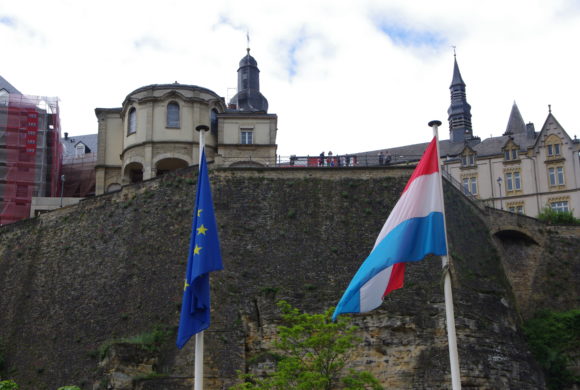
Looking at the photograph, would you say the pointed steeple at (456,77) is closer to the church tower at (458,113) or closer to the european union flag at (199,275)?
the church tower at (458,113)

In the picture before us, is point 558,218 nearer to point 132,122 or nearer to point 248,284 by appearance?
point 248,284

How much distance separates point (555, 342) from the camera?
4522 cm

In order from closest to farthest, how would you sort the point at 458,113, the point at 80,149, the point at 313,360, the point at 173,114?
the point at 313,360 < the point at 173,114 < the point at 80,149 < the point at 458,113

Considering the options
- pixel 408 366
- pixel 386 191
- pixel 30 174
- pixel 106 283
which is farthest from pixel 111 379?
pixel 30 174

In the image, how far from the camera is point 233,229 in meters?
44.0

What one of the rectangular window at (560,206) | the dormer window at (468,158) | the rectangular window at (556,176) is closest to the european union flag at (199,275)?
the rectangular window at (560,206)

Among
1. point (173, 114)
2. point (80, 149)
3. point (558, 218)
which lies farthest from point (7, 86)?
point (558, 218)

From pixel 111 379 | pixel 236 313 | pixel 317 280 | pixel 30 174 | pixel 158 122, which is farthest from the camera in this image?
pixel 30 174

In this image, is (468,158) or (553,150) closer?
(553,150)

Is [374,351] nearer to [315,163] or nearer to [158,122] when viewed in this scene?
[315,163]

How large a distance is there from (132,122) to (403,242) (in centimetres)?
3893

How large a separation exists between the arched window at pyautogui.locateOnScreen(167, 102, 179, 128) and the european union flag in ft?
113

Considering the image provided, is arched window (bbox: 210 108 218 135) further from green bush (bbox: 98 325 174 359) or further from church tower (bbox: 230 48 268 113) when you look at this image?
green bush (bbox: 98 325 174 359)

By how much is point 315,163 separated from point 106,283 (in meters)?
13.2
